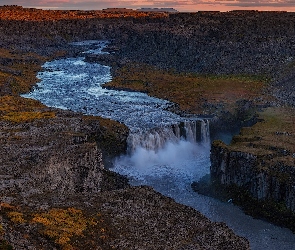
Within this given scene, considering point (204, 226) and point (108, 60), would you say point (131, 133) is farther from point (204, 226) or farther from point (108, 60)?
point (108, 60)

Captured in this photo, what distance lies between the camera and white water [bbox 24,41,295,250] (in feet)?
143

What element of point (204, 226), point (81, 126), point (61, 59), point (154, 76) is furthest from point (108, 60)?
point (204, 226)

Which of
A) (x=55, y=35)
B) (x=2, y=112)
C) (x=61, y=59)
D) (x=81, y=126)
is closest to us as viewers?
(x=81, y=126)

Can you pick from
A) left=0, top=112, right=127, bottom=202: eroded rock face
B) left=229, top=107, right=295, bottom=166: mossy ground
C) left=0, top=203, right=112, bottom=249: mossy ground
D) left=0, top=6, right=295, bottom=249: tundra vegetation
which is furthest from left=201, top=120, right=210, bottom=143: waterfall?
left=0, top=203, right=112, bottom=249: mossy ground

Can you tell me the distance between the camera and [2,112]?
60625 millimetres

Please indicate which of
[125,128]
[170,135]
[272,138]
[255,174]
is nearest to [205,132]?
[170,135]

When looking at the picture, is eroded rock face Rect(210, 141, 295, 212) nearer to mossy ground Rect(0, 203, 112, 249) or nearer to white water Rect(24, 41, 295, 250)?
white water Rect(24, 41, 295, 250)

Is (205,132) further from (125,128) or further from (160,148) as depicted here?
(125,128)

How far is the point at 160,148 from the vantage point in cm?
6084

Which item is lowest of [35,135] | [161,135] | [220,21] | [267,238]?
[267,238]

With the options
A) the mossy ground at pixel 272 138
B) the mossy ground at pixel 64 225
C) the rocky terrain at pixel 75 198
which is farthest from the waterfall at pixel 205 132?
the mossy ground at pixel 64 225

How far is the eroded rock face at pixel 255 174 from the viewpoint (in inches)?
1731

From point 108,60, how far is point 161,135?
220ft

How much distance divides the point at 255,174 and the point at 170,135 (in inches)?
738
